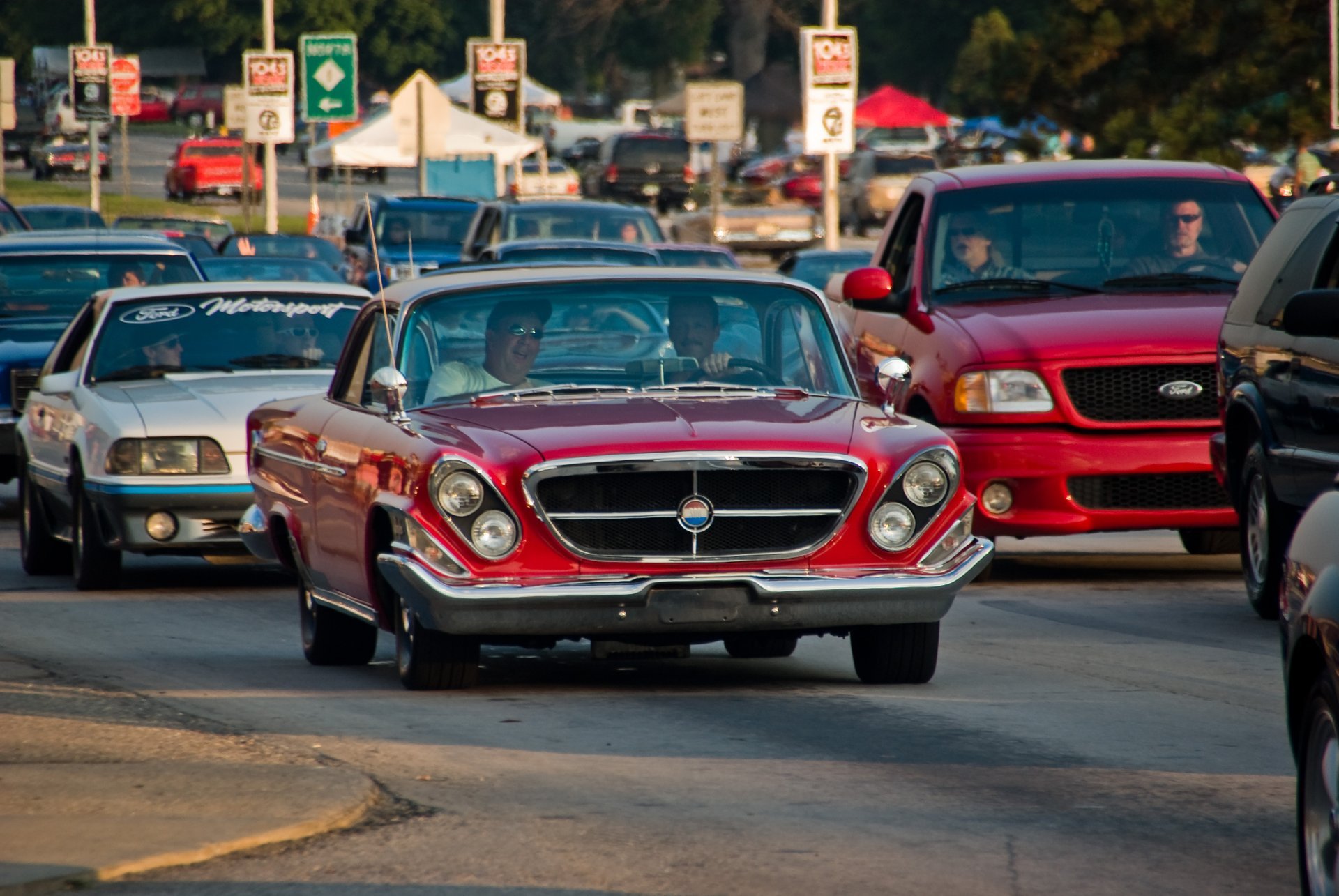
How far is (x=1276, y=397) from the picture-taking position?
36.0 feet

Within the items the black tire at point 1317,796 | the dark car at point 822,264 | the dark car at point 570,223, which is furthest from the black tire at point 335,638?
the dark car at point 570,223

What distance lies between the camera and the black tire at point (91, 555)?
529 inches

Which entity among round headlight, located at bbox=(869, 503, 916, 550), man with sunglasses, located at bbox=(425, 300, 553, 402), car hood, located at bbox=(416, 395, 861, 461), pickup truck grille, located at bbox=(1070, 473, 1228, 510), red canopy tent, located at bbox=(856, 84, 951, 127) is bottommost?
red canopy tent, located at bbox=(856, 84, 951, 127)

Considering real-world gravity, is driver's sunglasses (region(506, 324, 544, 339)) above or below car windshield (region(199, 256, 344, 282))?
above

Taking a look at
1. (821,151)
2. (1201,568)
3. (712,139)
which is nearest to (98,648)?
(1201,568)

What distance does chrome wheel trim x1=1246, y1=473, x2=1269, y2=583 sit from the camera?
11.2m

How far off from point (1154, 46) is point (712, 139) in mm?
7340

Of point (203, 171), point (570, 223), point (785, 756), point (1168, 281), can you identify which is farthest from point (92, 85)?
point (785, 756)

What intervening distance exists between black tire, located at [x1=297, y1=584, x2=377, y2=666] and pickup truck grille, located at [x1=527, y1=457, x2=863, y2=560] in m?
1.83

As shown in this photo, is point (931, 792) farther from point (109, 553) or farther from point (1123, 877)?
point (109, 553)

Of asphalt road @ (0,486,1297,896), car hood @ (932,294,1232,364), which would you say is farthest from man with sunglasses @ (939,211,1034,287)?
asphalt road @ (0,486,1297,896)

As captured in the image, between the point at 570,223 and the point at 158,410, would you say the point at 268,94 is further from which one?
the point at 158,410

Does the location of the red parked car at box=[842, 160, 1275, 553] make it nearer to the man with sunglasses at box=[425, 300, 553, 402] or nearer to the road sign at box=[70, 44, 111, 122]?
the man with sunglasses at box=[425, 300, 553, 402]

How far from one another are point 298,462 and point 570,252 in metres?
13.6
